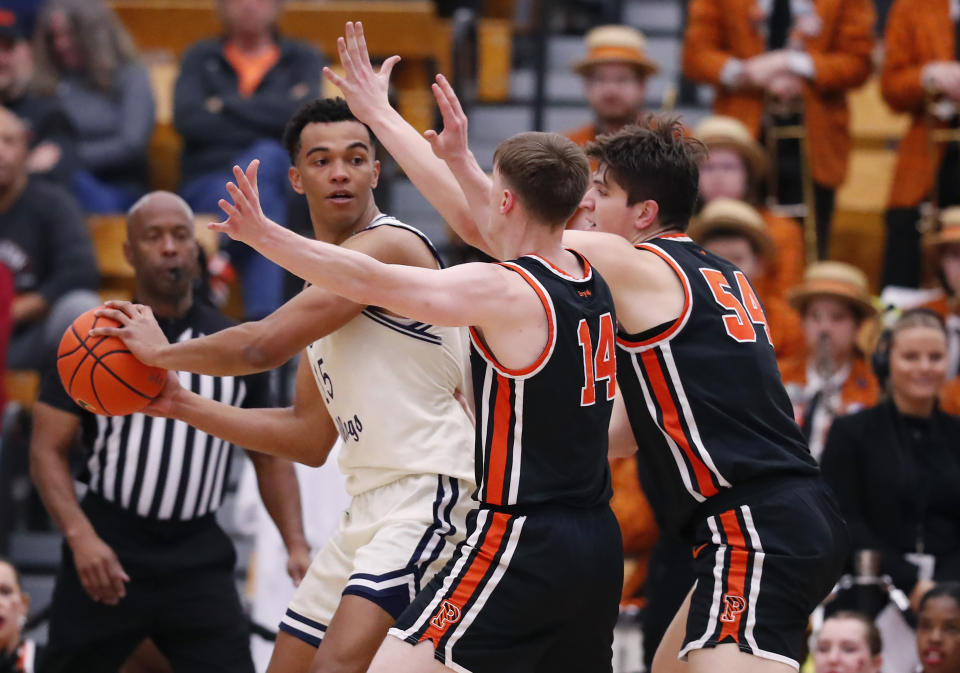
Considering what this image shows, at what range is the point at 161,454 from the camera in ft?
18.5

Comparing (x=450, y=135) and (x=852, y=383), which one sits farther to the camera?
(x=852, y=383)

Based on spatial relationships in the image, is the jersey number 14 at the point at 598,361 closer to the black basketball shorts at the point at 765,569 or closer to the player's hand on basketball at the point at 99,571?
the black basketball shorts at the point at 765,569

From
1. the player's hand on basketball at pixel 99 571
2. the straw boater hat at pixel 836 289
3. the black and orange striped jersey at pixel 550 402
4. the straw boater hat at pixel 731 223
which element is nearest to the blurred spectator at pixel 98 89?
the straw boater hat at pixel 731 223

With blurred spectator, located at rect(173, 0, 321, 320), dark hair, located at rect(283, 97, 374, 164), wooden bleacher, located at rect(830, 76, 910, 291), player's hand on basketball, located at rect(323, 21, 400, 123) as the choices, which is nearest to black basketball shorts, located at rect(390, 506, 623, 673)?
player's hand on basketball, located at rect(323, 21, 400, 123)

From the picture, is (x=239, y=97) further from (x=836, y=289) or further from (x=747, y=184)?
(x=836, y=289)

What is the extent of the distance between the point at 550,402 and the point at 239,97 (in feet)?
17.8

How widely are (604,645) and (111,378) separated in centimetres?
160

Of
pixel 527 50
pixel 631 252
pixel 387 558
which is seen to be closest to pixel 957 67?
pixel 527 50

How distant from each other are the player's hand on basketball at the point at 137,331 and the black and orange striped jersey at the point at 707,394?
52.9 inches

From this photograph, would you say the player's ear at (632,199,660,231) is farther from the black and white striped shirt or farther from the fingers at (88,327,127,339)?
the black and white striped shirt

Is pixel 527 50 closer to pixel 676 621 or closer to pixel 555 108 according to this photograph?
pixel 555 108

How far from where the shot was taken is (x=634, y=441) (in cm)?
493

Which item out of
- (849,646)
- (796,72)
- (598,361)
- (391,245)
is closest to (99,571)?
(391,245)

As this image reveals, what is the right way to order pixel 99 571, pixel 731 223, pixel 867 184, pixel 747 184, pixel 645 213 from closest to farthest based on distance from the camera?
pixel 645 213 → pixel 99 571 → pixel 731 223 → pixel 747 184 → pixel 867 184
